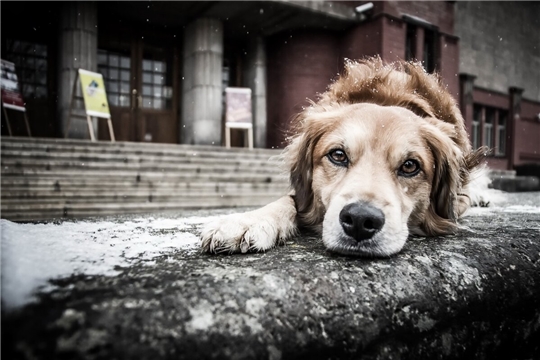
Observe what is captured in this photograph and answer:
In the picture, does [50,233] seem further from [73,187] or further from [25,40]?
[25,40]

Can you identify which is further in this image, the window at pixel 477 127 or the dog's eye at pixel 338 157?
the window at pixel 477 127

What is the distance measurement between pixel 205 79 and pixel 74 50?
3.70m

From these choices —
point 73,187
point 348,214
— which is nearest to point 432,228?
point 348,214

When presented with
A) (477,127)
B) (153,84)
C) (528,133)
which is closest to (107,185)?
(153,84)

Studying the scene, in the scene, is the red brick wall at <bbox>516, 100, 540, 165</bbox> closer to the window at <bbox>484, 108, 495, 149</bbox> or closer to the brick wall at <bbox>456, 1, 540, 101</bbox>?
the brick wall at <bbox>456, 1, 540, 101</bbox>

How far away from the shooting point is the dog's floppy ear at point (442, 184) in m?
2.24

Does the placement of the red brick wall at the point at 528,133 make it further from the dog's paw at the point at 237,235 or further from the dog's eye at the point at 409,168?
the dog's paw at the point at 237,235

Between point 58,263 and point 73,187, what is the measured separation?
5.89 m

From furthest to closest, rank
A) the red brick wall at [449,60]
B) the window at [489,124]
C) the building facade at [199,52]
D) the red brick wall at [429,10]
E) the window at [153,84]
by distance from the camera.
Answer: the window at [489,124] < the red brick wall at [449,60] < the window at [153,84] < the red brick wall at [429,10] < the building facade at [199,52]

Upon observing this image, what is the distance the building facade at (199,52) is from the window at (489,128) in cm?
285

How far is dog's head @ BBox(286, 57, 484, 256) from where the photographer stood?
1.78m

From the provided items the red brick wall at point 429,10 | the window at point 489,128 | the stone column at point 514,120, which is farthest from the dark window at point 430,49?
the stone column at point 514,120

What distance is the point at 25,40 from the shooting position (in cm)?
1114

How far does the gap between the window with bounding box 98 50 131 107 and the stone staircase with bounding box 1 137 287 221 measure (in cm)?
501
